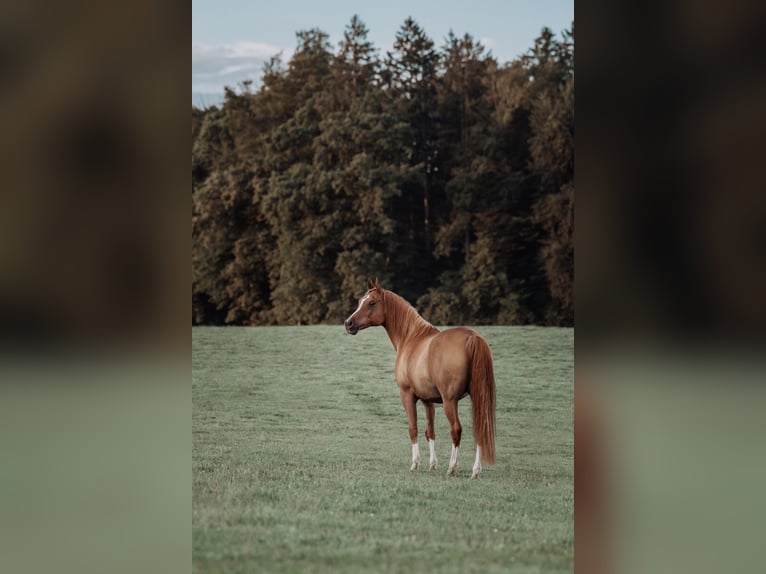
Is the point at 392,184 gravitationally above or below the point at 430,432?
above

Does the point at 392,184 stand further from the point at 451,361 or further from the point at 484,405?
the point at 484,405

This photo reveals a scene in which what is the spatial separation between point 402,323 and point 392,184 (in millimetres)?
→ 5326

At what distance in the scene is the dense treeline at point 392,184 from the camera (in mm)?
11875

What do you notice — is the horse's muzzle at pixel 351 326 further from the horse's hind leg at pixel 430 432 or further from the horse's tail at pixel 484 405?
the horse's tail at pixel 484 405

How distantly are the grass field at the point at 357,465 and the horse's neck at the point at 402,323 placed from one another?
1.13m

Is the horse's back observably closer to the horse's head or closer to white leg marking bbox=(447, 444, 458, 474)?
white leg marking bbox=(447, 444, 458, 474)

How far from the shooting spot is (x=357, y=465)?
24.4ft
